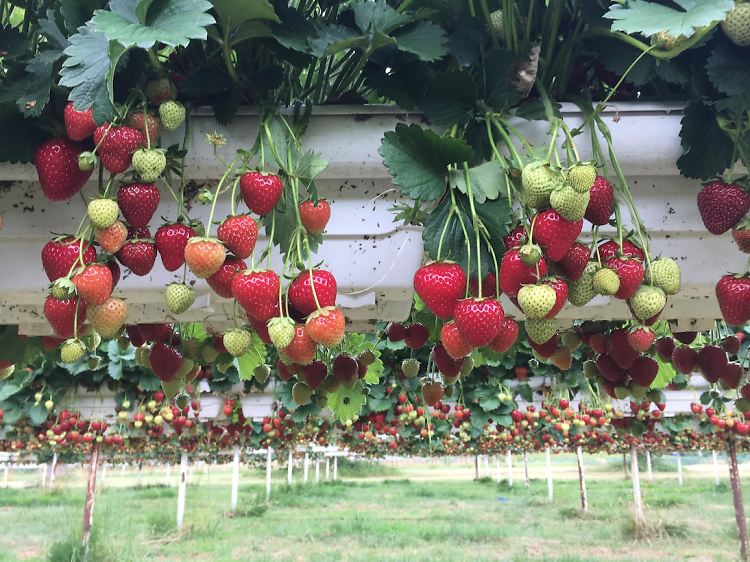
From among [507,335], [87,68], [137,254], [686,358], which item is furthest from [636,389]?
[87,68]

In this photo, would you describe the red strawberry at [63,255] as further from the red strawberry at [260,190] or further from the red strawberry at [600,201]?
the red strawberry at [600,201]

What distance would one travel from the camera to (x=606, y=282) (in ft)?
1.85

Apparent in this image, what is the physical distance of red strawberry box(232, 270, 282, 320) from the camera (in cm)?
57

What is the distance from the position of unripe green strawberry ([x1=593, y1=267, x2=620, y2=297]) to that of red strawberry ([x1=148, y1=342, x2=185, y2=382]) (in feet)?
2.29

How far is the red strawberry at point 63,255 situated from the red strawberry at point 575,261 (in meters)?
0.51

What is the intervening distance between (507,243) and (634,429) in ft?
8.40

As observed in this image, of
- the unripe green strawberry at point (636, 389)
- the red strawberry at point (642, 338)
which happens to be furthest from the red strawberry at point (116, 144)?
the unripe green strawberry at point (636, 389)

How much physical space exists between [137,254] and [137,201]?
2.3 inches

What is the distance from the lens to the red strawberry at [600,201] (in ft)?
2.00

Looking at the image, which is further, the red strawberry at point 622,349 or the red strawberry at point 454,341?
the red strawberry at point 622,349

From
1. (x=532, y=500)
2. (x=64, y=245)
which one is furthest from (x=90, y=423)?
(x=532, y=500)

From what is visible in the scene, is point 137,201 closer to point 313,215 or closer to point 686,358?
point 313,215

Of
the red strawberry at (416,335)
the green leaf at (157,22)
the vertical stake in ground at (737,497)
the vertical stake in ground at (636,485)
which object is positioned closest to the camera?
the green leaf at (157,22)

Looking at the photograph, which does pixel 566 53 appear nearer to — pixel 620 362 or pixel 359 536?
pixel 620 362
